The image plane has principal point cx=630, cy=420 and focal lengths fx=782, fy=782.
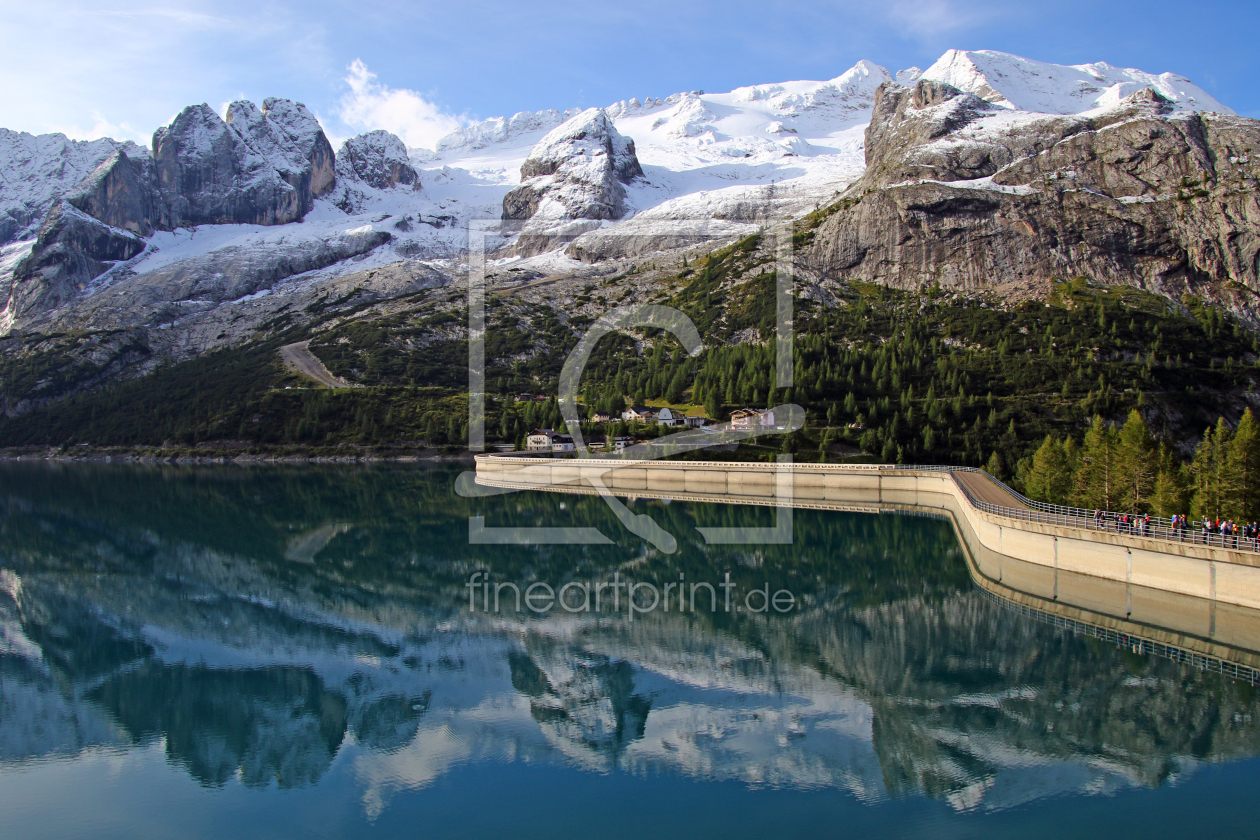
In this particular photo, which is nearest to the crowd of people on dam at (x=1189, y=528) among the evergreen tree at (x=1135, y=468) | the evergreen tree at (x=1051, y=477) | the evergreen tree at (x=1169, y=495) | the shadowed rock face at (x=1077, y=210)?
the evergreen tree at (x=1169, y=495)

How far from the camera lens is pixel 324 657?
36656mm

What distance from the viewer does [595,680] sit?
32531 mm

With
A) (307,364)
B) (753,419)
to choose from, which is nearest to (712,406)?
(753,419)

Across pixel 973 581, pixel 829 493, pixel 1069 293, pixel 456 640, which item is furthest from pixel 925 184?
pixel 456 640

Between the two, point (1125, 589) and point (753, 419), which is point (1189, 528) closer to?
point (1125, 589)

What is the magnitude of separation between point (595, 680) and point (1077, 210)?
16715 cm

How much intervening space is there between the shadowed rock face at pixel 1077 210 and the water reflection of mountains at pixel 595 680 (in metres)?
122

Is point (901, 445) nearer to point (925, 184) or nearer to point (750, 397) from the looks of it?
point (750, 397)

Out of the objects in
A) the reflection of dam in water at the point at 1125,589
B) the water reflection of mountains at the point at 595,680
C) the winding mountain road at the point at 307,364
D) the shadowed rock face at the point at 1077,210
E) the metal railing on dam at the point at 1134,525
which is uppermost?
the shadowed rock face at the point at 1077,210

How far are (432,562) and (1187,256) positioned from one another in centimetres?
15944

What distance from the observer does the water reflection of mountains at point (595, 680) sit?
987 inches

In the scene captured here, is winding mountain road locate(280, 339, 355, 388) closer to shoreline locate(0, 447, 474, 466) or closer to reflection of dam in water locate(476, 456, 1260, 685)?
shoreline locate(0, 447, 474, 466)

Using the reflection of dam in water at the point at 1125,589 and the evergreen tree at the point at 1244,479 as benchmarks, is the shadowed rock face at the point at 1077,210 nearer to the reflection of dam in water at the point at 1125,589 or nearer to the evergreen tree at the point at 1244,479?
the reflection of dam in water at the point at 1125,589

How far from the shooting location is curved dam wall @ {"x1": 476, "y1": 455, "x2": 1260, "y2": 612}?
36.7 meters
